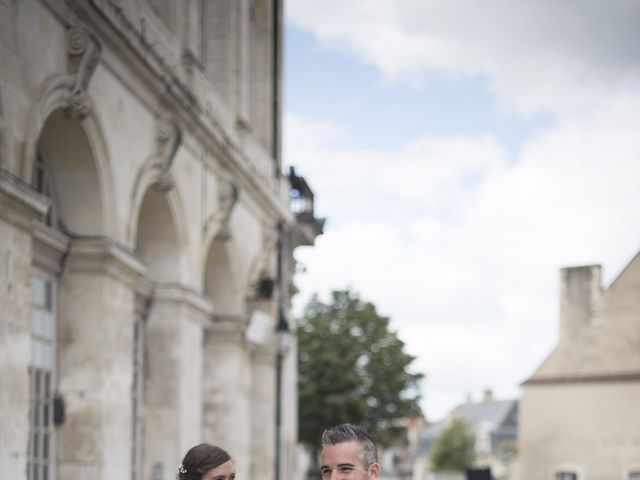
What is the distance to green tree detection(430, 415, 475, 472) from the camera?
4038 inches

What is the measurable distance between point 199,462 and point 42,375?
878 cm

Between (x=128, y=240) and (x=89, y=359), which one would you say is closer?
(x=89, y=359)

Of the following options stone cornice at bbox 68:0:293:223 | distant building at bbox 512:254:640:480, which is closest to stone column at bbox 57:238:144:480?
stone cornice at bbox 68:0:293:223

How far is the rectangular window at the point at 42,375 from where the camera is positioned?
1367 centimetres

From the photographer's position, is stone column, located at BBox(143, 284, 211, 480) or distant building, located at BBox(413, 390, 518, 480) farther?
distant building, located at BBox(413, 390, 518, 480)

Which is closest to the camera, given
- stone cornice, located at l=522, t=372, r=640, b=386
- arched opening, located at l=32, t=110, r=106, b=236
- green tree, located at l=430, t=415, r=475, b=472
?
arched opening, located at l=32, t=110, r=106, b=236

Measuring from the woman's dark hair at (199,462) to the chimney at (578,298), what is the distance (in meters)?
40.7

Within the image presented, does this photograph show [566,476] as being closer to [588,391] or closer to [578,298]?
[588,391]

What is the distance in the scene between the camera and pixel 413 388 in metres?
43.2

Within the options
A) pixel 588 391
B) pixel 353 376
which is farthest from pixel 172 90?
pixel 588 391

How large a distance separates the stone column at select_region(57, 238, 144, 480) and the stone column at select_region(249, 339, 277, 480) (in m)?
9.09

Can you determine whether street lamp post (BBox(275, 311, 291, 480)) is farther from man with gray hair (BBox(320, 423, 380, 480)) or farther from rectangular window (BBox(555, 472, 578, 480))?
rectangular window (BBox(555, 472, 578, 480))

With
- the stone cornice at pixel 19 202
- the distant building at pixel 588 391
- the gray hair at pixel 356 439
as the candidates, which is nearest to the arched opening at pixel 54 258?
the stone cornice at pixel 19 202

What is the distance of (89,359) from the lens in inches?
561
